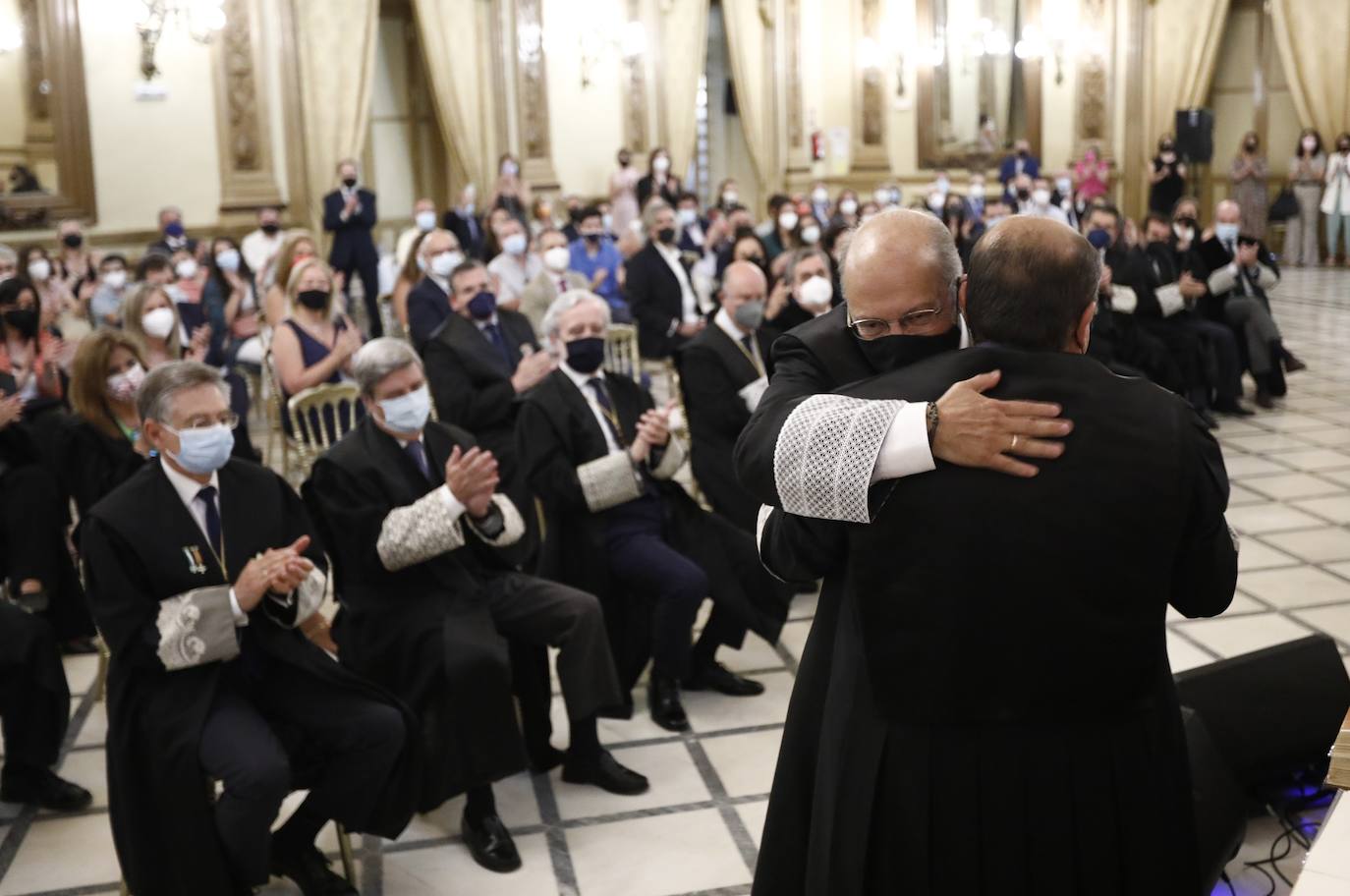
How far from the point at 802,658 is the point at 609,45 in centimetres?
1415

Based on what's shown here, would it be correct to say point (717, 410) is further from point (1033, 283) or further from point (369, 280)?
point (369, 280)

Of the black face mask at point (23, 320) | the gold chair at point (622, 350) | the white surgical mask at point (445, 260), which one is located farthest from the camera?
the white surgical mask at point (445, 260)

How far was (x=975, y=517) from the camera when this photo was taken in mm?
1710

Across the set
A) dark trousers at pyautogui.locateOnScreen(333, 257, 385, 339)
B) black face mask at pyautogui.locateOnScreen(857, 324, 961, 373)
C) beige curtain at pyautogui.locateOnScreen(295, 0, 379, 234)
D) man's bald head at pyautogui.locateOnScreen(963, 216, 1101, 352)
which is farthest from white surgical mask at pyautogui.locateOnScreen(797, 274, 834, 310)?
beige curtain at pyautogui.locateOnScreen(295, 0, 379, 234)

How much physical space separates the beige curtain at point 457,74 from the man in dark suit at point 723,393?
960cm

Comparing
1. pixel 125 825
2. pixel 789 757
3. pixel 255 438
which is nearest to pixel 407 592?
pixel 125 825

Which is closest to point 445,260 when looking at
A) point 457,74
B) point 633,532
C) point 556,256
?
point 556,256

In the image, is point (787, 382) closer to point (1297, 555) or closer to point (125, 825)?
point (125, 825)

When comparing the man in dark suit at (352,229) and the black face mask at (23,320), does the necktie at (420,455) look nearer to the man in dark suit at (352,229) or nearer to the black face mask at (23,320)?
the black face mask at (23,320)

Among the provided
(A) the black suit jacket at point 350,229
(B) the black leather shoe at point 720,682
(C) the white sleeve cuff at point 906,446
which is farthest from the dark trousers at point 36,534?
(A) the black suit jacket at point 350,229

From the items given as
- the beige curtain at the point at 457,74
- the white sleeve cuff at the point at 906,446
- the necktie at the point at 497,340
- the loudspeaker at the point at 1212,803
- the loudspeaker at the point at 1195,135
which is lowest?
the loudspeaker at the point at 1212,803

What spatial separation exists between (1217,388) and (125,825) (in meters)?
7.02

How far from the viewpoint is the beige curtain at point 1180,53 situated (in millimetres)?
17594

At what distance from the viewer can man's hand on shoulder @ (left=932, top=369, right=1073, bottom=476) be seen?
167 cm
